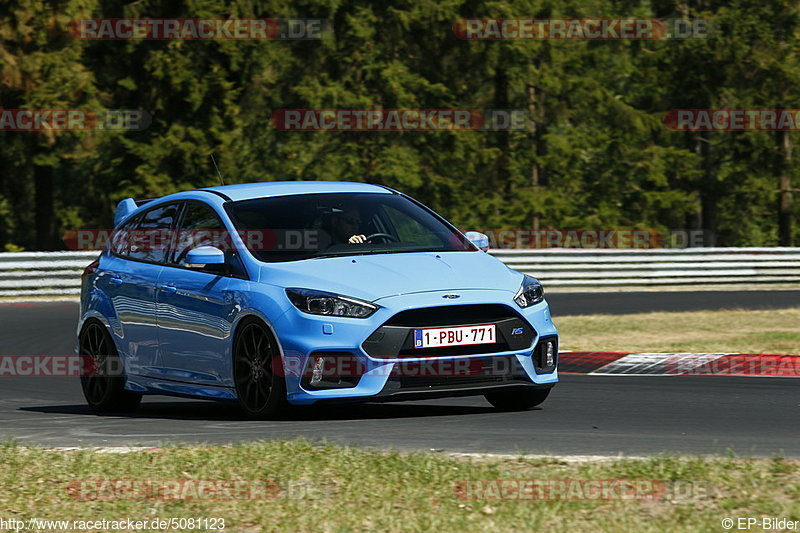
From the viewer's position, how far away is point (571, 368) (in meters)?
13.3

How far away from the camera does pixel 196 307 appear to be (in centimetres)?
920

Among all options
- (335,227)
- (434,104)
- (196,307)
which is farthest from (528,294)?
(434,104)

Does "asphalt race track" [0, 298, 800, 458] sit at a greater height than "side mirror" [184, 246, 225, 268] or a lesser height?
lesser

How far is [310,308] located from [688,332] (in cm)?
991

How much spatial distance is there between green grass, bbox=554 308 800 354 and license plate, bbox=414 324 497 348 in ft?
21.3

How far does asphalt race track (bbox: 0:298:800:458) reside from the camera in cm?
743

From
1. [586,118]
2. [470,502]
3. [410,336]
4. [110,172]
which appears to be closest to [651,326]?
[410,336]

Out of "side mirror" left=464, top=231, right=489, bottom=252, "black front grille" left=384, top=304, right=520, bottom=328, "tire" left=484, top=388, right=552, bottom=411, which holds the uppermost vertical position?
"side mirror" left=464, top=231, right=489, bottom=252
